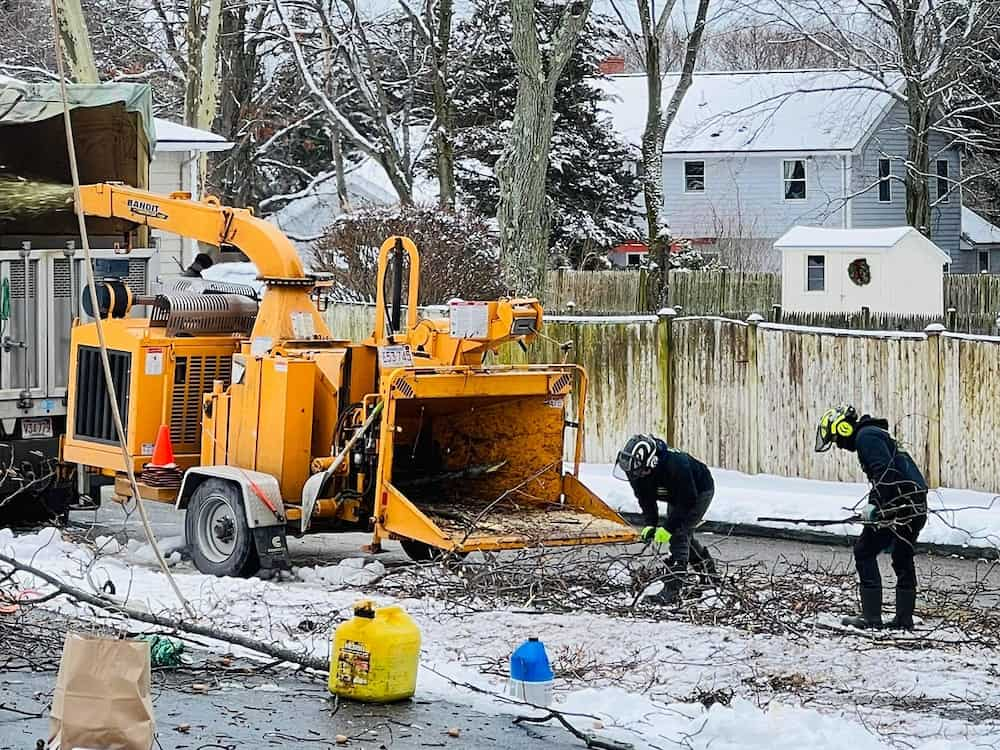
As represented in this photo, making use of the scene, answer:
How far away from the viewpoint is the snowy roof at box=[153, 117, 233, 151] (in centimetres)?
2529

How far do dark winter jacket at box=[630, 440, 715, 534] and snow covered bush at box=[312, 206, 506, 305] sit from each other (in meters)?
Result: 11.8

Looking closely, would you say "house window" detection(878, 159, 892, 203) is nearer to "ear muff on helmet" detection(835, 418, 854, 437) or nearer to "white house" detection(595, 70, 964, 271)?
"white house" detection(595, 70, 964, 271)

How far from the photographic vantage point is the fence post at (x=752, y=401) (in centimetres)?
1788

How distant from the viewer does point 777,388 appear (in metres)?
17.7

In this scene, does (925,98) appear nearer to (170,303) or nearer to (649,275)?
(649,275)

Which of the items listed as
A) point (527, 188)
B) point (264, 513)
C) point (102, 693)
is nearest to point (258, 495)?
point (264, 513)

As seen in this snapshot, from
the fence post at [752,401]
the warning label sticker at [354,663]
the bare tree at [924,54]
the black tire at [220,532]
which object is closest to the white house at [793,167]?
the bare tree at [924,54]

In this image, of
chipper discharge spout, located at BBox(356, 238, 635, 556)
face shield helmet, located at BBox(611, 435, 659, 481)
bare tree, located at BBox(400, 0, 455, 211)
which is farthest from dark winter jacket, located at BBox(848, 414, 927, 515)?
bare tree, located at BBox(400, 0, 455, 211)

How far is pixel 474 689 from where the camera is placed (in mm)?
8555

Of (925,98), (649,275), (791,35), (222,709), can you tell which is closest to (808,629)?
(222,709)

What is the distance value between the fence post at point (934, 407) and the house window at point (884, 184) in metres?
35.2

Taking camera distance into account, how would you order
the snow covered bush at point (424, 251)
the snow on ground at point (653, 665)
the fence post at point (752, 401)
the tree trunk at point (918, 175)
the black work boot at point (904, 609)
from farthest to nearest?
the tree trunk at point (918, 175), the snow covered bush at point (424, 251), the fence post at point (752, 401), the black work boot at point (904, 609), the snow on ground at point (653, 665)

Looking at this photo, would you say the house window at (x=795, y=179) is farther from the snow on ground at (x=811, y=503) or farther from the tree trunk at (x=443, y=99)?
the snow on ground at (x=811, y=503)

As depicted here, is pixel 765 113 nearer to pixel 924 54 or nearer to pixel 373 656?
pixel 924 54
